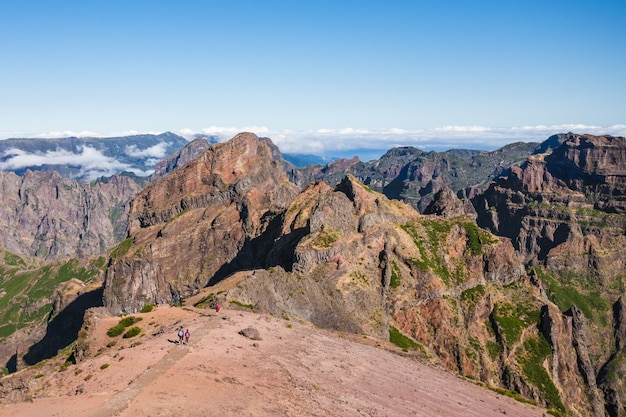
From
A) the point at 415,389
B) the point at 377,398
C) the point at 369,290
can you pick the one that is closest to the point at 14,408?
the point at 377,398

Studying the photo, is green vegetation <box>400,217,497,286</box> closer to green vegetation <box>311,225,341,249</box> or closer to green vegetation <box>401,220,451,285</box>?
green vegetation <box>401,220,451,285</box>

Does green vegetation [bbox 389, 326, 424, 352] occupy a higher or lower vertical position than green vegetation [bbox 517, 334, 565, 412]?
higher

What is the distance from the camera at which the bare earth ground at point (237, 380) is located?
158ft

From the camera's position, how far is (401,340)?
5640 inches

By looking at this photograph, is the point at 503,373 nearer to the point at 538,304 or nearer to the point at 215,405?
the point at 538,304

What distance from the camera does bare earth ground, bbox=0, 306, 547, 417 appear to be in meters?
48.1

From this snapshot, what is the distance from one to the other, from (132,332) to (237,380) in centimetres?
2643

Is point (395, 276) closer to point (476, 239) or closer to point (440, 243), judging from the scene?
point (440, 243)

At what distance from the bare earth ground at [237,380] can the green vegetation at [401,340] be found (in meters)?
45.6

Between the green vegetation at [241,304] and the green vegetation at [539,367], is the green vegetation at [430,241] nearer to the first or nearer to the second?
the green vegetation at [539,367]

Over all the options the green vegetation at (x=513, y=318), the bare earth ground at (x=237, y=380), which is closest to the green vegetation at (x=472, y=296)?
the green vegetation at (x=513, y=318)

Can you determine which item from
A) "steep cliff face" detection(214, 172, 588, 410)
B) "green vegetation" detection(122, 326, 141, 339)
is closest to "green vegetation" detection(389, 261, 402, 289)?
"steep cliff face" detection(214, 172, 588, 410)

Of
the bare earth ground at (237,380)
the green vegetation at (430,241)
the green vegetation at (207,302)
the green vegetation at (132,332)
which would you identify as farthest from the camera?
the green vegetation at (430,241)

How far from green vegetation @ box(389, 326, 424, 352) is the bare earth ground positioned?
45.6m
